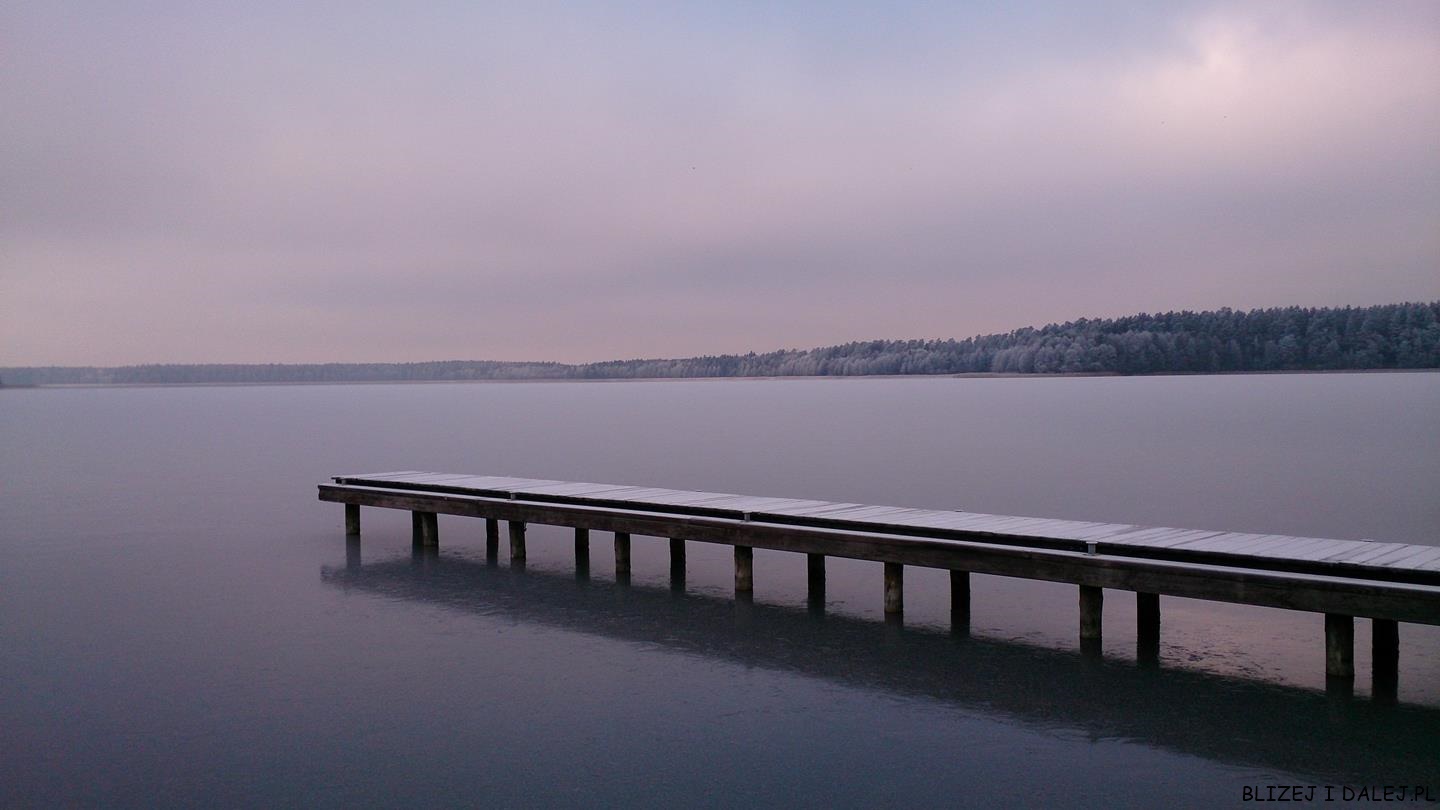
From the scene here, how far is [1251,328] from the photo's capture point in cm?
12962

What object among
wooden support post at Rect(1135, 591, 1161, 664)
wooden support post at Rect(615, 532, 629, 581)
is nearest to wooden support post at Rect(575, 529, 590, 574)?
wooden support post at Rect(615, 532, 629, 581)

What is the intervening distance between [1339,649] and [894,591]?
11.6ft

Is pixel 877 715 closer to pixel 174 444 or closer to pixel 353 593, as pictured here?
pixel 353 593

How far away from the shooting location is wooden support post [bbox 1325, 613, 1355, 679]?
7977mm

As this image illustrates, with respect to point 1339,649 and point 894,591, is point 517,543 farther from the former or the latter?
point 1339,649

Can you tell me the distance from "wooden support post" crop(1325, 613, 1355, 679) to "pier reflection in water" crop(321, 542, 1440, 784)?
14.0 inches

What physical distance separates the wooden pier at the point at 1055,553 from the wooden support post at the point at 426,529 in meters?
0.99

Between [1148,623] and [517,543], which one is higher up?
[517,543]

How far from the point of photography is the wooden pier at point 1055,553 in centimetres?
761

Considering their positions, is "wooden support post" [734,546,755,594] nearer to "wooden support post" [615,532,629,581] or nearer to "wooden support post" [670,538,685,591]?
"wooden support post" [670,538,685,591]

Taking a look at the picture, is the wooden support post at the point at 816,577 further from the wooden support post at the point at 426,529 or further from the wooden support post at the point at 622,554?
the wooden support post at the point at 426,529

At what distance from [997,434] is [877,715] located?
34835 millimetres

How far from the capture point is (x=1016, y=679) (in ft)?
27.3

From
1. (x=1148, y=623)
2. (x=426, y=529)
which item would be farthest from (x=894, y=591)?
(x=426, y=529)
